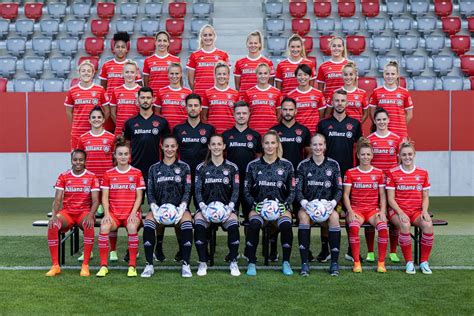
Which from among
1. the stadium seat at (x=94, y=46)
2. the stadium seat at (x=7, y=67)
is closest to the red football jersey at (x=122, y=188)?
the stadium seat at (x=94, y=46)

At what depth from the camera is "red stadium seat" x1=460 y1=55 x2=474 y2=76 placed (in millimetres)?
14754

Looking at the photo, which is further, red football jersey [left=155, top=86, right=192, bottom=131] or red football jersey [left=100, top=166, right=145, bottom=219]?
red football jersey [left=155, top=86, right=192, bottom=131]

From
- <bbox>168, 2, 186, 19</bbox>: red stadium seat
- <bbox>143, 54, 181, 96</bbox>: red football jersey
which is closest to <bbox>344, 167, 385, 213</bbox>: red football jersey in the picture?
<bbox>143, 54, 181, 96</bbox>: red football jersey

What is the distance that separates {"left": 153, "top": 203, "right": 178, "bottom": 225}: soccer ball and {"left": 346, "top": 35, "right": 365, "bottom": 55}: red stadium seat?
9.43 m

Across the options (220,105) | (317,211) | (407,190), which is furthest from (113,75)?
(407,190)

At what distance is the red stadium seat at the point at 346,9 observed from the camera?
16375 millimetres

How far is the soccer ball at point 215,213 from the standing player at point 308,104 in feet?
5.24

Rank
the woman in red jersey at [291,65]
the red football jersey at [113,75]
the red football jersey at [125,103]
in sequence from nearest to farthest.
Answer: the red football jersey at [125,103]
the woman in red jersey at [291,65]
the red football jersey at [113,75]

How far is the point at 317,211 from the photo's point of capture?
6676 millimetres

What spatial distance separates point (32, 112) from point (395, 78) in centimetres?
680

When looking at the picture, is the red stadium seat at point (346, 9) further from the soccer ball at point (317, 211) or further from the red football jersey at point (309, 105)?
the soccer ball at point (317, 211)

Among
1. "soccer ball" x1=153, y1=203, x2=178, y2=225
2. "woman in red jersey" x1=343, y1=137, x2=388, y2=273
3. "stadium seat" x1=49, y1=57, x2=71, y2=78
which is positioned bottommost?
"soccer ball" x1=153, y1=203, x2=178, y2=225

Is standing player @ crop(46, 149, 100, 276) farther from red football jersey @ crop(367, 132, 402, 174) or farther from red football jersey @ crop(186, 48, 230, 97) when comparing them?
red football jersey @ crop(367, 132, 402, 174)

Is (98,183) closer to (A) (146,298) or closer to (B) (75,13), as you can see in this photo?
(A) (146,298)
